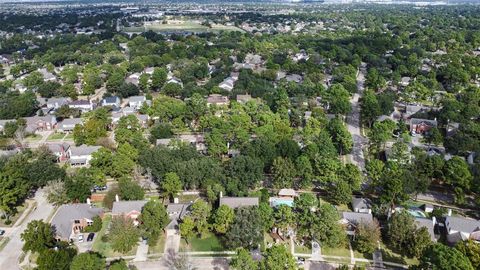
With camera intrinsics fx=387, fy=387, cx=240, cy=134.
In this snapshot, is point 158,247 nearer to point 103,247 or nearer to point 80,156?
point 103,247

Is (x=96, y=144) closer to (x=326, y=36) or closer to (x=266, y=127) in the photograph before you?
(x=266, y=127)

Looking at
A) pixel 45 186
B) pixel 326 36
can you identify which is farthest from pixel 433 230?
pixel 326 36

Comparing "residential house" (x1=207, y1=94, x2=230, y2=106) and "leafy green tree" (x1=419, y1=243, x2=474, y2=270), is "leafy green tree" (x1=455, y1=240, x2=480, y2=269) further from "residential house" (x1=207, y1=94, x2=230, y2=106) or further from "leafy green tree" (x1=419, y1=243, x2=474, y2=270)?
"residential house" (x1=207, y1=94, x2=230, y2=106)

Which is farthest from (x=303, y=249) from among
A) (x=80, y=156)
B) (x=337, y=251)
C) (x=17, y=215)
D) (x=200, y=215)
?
(x=80, y=156)

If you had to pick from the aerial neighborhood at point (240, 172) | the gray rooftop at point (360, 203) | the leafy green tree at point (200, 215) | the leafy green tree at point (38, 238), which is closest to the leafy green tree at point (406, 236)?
the aerial neighborhood at point (240, 172)

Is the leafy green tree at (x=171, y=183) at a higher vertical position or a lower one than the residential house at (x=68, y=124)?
higher

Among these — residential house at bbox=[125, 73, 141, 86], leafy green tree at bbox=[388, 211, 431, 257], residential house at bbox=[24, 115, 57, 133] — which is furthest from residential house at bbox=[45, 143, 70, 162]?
leafy green tree at bbox=[388, 211, 431, 257]

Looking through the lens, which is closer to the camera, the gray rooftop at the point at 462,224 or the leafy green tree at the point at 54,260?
the leafy green tree at the point at 54,260

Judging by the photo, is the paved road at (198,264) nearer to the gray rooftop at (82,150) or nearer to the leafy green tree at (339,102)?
the gray rooftop at (82,150)
